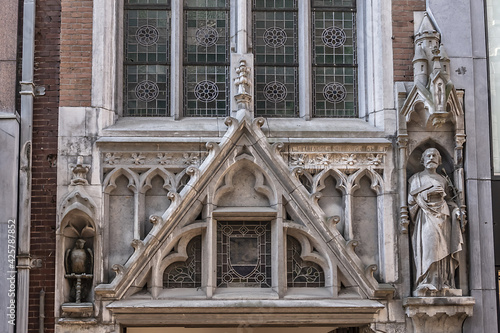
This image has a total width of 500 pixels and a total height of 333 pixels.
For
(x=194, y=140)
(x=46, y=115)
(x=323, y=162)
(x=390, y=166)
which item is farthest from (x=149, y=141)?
(x=390, y=166)

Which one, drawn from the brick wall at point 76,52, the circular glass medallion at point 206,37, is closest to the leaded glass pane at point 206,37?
the circular glass medallion at point 206,37

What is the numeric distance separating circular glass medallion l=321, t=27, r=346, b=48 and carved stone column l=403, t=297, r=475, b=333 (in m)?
3.40

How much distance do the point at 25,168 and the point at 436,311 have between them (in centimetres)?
498

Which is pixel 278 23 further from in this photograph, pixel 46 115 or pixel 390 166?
pixel 46 115

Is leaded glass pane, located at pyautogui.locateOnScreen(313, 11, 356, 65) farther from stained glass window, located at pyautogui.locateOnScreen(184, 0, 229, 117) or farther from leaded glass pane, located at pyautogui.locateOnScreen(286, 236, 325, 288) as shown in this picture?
leaded glass pane, located at pyautogui.locateOnScreen(286, 236, 325, 288)

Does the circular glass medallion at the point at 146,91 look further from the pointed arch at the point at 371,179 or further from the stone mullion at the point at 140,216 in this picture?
the pointed arch at the point at 371,179

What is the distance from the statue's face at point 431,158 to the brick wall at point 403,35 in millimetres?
1041

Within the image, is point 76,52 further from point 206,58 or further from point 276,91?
point 276,91

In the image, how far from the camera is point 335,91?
11.3m

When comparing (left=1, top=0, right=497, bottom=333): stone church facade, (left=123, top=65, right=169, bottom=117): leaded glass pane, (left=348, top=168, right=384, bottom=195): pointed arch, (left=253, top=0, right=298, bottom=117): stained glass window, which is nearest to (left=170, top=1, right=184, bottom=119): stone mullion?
(left=1, top=0, right=497, bottom=333): stone church facade

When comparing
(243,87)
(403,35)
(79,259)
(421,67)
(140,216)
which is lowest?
(79,259)

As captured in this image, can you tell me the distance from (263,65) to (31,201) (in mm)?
3312

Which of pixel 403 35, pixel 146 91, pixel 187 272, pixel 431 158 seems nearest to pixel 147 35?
pixel 146 91

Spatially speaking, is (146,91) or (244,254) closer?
(244,254)
